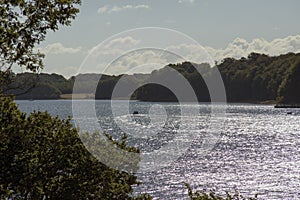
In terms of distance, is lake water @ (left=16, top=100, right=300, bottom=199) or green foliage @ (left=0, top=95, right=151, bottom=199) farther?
lake water @ (left=16, top=100, right=300, bottom=199)

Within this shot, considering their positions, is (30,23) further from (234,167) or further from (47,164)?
(234,167)

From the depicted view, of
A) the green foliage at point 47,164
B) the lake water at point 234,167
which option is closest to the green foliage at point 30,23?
the green foliage at point 47,164

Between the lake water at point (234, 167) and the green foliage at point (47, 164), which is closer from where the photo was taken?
the green foliage at point (47, 164)

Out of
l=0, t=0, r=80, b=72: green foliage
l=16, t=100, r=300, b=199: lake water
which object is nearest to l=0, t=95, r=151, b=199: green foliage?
l=0, t=0, r=80, b=72: green foliage

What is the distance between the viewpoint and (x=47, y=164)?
20922mm

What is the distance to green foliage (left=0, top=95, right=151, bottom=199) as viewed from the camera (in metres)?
18.9

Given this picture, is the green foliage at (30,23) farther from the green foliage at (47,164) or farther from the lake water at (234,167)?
the lake water at (234,167)

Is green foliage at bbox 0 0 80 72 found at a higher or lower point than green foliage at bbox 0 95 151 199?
higher

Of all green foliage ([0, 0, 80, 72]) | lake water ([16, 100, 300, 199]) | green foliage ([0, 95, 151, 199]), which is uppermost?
green foliage ([0, 0, 80, 72])

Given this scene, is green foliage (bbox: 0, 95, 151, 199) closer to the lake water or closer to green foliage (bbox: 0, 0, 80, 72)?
green foliage (bbox: 0, 0, 80, 72)

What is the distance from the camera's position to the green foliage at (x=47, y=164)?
61.9 ft

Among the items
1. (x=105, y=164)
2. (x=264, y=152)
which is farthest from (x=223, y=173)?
(x=105, y=164)

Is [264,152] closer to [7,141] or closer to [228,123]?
[228,123]

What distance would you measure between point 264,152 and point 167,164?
88.5 feet
